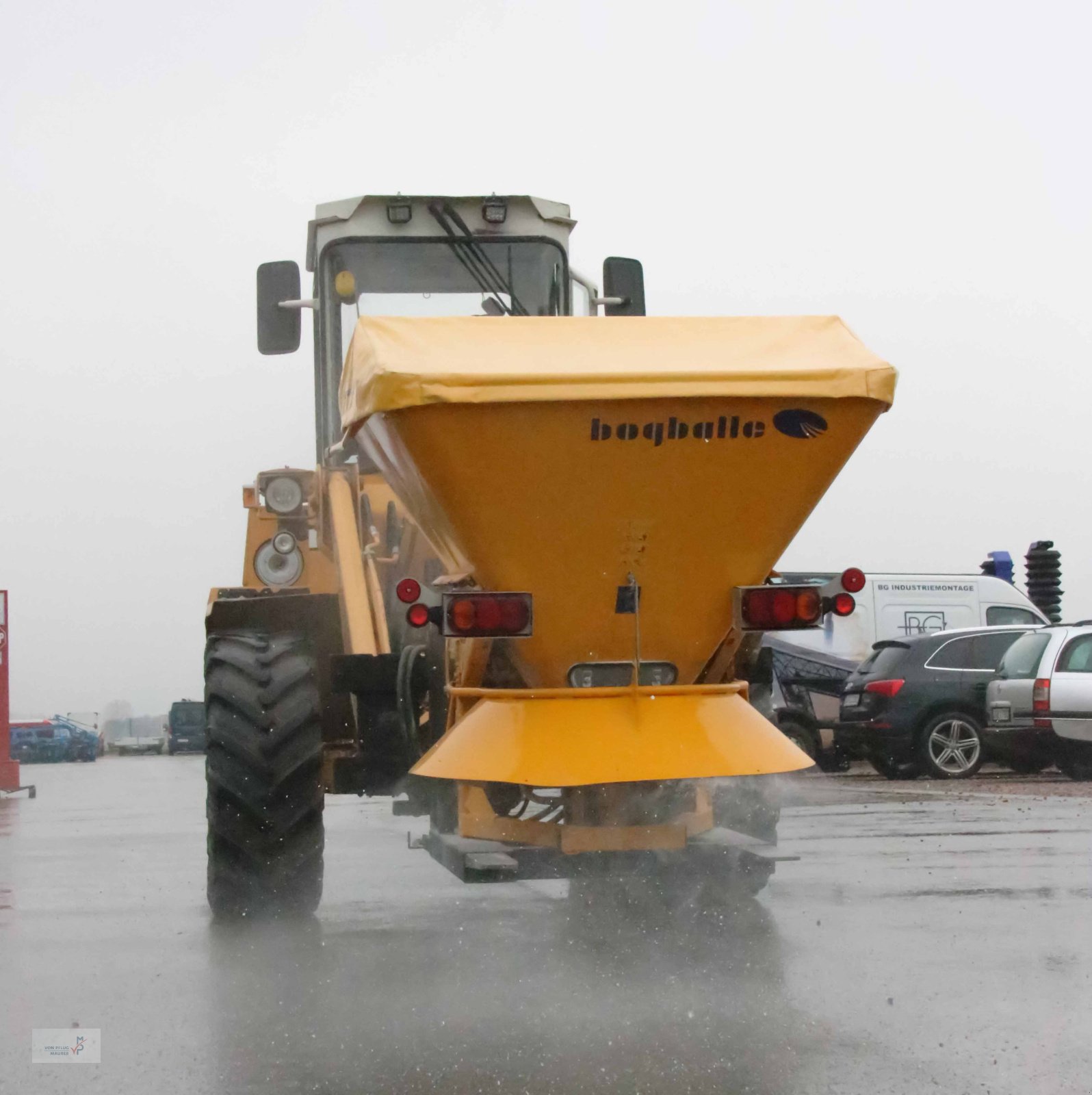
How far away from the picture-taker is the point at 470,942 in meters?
6.64

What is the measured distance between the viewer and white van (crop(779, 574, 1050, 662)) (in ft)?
70.5

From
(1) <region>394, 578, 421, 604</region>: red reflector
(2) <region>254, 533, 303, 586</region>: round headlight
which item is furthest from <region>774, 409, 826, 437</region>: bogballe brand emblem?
(2) <region>254, 533, 303, 586</region>: round headlight

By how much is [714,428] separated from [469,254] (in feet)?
9.56

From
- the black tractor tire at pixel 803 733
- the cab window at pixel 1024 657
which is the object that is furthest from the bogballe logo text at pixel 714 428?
the black tractor tire at pixel 803 733

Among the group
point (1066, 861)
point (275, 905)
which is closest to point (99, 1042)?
point (275, 905)

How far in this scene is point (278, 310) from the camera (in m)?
8.27

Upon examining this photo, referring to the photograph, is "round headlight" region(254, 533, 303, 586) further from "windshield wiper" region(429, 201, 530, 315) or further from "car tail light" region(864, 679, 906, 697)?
"car tail light" region(864, 679, 906, 697)

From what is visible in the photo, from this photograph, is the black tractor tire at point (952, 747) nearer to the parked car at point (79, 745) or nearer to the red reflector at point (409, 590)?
the red reflector at point (409, 590)

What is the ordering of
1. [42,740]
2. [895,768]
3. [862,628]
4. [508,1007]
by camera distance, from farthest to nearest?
[42,740]
[862,628]
[895,768]
[508,1007]

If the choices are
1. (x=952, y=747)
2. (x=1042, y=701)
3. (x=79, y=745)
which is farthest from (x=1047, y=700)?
(x=79, y=745)

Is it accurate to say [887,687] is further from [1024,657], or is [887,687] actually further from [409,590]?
[409,590]

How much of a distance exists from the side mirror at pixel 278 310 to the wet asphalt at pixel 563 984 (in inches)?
111

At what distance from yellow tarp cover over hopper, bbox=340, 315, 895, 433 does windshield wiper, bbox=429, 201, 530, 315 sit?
196cm

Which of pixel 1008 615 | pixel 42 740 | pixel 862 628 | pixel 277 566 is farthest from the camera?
pixel 42 740
